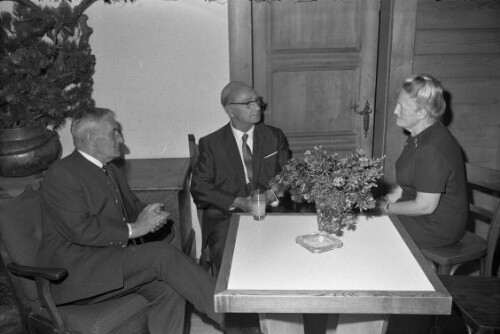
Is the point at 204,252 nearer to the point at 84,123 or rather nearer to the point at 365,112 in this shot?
the point at 84,123

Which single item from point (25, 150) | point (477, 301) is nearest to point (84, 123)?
point (25, 150)

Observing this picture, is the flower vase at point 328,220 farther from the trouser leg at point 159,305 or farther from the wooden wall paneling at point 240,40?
the wooden wall paneling at point 240,40

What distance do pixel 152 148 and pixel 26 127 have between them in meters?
0.95

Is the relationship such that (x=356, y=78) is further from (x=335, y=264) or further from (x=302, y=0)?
(x=335, y=264)

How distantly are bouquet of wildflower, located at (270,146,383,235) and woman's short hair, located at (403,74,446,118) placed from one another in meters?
0.74

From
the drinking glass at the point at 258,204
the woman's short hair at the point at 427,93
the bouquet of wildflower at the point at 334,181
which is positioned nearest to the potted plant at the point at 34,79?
the drinking glass at the point at 258,204

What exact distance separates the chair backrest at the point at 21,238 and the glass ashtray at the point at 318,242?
129cm

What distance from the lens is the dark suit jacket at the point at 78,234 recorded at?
2.41m

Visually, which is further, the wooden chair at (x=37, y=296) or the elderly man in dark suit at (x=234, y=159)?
the elderly man in dark suit at (x=234, y=159)

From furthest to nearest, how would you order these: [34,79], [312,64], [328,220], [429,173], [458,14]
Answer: [312,64], [458,14], [34,79], [429,173], [328,220]

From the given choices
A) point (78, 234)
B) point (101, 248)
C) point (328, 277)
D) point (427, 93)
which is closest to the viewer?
point (328, 277)

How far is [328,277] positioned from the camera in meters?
2.01

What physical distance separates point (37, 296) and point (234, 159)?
1420 mm

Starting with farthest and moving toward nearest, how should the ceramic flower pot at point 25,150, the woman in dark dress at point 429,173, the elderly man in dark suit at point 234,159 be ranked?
1. the elderly man in dark suit at point 234,159
2. the ceramic flower pot at point 25,150
3. the woman in dark dress at point 429,173
